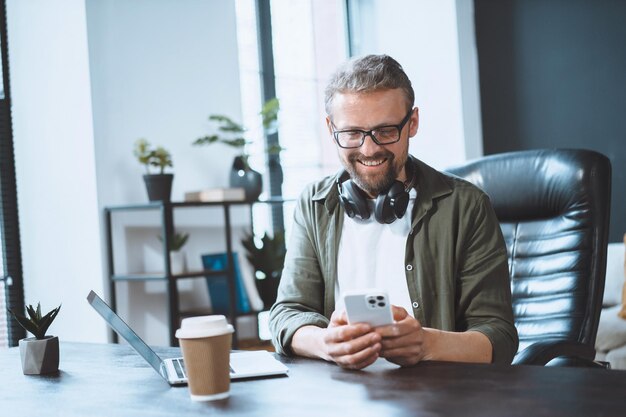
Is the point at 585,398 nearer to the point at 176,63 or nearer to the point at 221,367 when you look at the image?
the point at 221,367

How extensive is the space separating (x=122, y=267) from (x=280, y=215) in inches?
51.2

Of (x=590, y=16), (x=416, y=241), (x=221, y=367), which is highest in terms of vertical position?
(x=590, y=16)

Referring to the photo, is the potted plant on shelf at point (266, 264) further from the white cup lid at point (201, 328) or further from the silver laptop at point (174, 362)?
the white cup lid at point (201, 328)

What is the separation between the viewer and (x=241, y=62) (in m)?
4.52

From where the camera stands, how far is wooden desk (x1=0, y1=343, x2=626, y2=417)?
1070mm

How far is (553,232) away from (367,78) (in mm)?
802

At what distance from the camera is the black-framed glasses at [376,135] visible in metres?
1.72

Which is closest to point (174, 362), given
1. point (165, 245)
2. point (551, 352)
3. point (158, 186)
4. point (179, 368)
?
point (179, 368)

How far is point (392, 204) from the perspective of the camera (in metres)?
1.79

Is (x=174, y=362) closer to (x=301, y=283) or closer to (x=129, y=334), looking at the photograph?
(x=129, y=334)

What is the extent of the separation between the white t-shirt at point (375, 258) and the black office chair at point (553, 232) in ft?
1.28

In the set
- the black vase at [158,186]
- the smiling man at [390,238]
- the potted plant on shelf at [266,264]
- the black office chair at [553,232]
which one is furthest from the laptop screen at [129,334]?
the potted plant on shelf at [266,264]

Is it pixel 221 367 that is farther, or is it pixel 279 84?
pixel 279 84

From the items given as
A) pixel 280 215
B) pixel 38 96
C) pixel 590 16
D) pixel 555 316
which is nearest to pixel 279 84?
pixel 280 215
